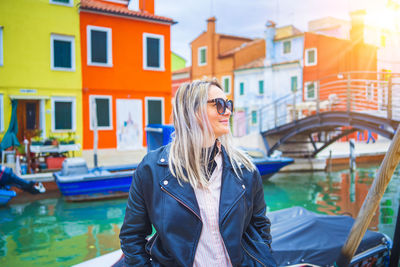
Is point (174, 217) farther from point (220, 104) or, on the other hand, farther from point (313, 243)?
point (313, 243)

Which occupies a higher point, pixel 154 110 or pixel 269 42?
pixel 269 42

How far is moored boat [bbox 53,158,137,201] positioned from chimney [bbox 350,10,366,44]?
417cm

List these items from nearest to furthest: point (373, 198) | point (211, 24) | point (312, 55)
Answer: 1. point (373, 198)
2. point (312, 55)
3. point (211, 24)

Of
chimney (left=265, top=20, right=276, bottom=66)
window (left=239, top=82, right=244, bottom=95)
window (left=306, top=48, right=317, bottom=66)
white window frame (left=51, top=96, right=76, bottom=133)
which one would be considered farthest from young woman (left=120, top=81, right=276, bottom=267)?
window (left=239, top=82, right=244, bottom=95)

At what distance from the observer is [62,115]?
7641mm

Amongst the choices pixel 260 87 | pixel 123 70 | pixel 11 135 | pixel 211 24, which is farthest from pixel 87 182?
pixel 211 24

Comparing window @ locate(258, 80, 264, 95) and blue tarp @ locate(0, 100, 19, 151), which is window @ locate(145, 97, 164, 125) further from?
window @ locate(258, 80, 264, 95)

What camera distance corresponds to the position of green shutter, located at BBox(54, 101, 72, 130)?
7.50 metres

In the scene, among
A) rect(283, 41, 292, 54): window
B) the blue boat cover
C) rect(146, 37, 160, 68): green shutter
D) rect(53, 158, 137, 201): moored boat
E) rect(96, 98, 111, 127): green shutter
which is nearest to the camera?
the blue boat cover

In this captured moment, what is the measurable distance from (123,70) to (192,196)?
819 centimetres

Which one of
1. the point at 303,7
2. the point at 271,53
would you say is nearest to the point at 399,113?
the point at 303,7

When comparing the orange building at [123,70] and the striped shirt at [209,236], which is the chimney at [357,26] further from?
the orange building at [123,70]

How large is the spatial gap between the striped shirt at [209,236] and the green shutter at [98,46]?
7.93 m

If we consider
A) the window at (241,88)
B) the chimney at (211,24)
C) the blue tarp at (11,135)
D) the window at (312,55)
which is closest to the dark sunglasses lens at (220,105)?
the blue tarp at (11,135)
